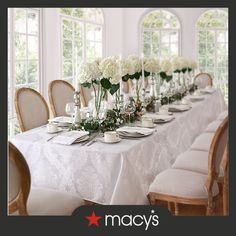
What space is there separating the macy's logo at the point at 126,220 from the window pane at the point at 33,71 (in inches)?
130

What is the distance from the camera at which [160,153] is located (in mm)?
2326

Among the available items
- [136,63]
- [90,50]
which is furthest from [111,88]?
[90,50]

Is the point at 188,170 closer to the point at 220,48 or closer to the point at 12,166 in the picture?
the point at 12,166

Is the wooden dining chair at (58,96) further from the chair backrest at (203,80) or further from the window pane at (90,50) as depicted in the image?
the chair backrest at (203,80)

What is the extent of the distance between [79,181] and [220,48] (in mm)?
6248

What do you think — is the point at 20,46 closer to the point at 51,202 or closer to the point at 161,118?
the point at 161,118

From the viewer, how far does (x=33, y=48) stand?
174 inches

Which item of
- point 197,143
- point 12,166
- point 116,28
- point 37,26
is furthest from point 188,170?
point 116,28

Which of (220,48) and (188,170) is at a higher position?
(220,48)

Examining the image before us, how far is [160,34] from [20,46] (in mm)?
4008

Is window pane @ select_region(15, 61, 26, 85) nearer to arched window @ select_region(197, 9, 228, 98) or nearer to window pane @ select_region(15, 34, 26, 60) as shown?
window pane @ select_region(15, 34, 26, 60)

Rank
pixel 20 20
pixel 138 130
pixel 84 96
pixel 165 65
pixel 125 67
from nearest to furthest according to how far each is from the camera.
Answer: pixel 138 130, pixel 125 67, pixel 165 65, pixel 84 96, pixel 20 20

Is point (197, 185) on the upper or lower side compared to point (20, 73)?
lower

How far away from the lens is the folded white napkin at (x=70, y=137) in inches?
77.4
